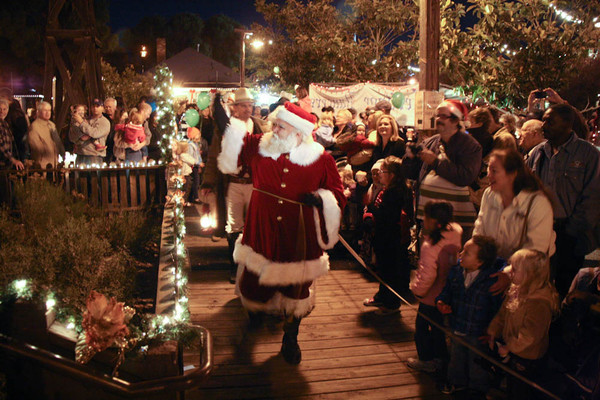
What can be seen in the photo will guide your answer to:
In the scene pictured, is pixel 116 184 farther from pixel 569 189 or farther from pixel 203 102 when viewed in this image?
pixel 569 189

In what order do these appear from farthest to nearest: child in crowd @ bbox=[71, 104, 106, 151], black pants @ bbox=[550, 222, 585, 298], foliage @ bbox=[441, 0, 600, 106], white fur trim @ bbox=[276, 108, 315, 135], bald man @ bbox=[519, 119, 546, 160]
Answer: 1. child in crowd @ bbox=[71, 104, 106, 151]
2. foliage @ bbox=[441, 0, 600, 106]
3. bald man @ bbox=[519, 119, 546, 160]
4. black pants @ bbox=[550, 222, 585, 298]
5. white fur trim @ bbox=[276, 108, 315, 135]

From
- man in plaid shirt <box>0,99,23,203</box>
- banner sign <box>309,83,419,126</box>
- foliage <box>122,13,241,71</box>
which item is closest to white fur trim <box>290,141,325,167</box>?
man in plaid shirt <box>0,99,23,203</box>

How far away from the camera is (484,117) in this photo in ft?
19.6

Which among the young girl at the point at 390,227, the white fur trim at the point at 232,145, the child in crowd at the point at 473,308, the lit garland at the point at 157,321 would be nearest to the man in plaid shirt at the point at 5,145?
the lit garland at the point at 157,321

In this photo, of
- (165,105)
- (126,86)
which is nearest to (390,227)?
(165,105)

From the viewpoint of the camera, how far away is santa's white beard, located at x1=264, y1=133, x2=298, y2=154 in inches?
182

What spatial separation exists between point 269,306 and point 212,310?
1303 mm

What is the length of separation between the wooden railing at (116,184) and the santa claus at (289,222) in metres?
4.87

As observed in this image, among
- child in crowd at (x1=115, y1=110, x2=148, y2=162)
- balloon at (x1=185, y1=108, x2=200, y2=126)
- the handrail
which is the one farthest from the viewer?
balloon at (x1=185, y1=108, x2=200, y2=126)

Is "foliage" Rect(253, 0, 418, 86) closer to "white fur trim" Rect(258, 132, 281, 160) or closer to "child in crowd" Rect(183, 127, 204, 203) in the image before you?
"child in crowd" Rect(183, 127, 204, 203)

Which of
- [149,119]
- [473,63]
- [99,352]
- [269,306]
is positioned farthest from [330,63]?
[99,352]

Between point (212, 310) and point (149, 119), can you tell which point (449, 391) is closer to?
point (212, 310)

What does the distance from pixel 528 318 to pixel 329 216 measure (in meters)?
1.76

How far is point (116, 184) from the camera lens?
9.12m
